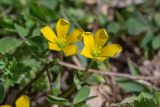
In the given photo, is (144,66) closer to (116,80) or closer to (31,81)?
(116,80)

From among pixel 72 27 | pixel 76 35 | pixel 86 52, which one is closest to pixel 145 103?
pixel 86 52

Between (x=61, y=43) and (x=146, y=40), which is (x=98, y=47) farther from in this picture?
(x=146, y=40)

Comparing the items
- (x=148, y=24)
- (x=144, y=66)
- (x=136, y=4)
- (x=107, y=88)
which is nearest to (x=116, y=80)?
(x=107, y=88)

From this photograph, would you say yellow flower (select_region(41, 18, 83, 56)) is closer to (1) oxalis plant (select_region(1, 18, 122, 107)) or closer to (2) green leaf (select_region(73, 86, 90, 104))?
(1) oxalis plant (select_region(1, 18, 122, 107))

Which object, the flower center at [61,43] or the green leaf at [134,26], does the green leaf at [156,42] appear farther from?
the flower center at [61,43]

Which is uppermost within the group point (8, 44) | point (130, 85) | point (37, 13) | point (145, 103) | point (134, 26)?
point (37, 13)

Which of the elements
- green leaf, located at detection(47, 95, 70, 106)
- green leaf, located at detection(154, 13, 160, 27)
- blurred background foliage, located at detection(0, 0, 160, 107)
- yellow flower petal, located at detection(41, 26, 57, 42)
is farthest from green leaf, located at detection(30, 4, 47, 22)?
green leaf, located at detection(154, 13, 160, 27)
